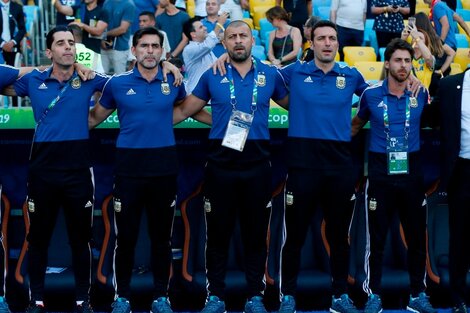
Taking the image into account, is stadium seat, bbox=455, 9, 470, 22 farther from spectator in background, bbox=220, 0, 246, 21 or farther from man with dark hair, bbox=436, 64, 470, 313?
man with dark hair, bbox=436, 64, 470, 313

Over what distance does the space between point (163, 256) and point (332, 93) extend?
5.10 feet

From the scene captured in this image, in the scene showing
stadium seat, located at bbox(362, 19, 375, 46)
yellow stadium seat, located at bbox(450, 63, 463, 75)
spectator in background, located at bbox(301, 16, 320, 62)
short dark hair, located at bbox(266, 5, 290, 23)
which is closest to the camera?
spectator in background, located at bbox(301, 16, 320, 62)

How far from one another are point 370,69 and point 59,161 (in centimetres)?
530


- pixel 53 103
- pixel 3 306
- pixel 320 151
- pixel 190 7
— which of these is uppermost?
pixel 190 7

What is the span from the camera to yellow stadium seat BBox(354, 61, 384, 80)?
10188mm

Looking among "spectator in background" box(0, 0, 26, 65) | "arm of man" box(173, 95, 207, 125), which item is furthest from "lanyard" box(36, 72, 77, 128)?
"spectator in background" box(0, 0, 26, 65)

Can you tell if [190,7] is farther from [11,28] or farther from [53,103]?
[53,103]

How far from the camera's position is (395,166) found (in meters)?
5.95

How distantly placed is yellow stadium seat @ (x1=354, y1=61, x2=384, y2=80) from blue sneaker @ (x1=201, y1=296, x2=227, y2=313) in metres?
4.82

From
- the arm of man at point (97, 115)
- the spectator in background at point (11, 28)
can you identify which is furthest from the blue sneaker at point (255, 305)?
the spectator in background at point (11, 28)

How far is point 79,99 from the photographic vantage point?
5859 mm

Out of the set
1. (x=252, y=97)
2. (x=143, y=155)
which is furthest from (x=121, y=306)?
(x=252, y=97)

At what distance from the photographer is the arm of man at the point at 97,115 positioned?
5.96m

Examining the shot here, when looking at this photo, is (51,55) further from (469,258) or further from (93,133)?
(469,258)
